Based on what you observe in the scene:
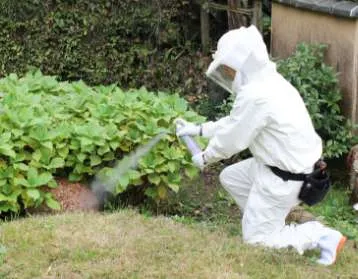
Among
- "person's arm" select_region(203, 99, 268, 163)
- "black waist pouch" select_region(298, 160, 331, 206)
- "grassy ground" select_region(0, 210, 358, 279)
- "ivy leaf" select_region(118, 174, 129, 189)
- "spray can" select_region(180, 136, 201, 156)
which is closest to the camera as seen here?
"grassy ground" select_region(0, 210, 358, 279)

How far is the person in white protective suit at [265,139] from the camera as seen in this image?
4.79m

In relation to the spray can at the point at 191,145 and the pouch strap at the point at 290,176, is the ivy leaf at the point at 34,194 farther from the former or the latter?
the pouch strap at the point at 290,176

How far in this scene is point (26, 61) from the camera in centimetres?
968

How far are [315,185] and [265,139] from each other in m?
0.44

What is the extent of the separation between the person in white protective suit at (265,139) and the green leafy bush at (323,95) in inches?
79.6

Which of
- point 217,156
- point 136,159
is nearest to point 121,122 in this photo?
point 136,159

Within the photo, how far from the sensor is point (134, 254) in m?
4.71

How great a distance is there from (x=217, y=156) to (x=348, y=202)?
223cm

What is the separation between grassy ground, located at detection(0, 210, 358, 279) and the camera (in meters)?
4.48

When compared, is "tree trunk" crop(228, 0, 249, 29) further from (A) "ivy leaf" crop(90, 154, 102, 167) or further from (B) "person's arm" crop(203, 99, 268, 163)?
(B) "person's arm" crop(203, 99, 268, 163)

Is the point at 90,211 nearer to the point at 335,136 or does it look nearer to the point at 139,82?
the point at 335,136

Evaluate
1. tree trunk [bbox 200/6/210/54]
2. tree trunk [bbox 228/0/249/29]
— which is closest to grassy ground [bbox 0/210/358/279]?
tree trunk [bbox 228/0/249/29]

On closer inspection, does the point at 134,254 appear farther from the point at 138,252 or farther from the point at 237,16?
the point at 237,16

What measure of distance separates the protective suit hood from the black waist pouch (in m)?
0.74
